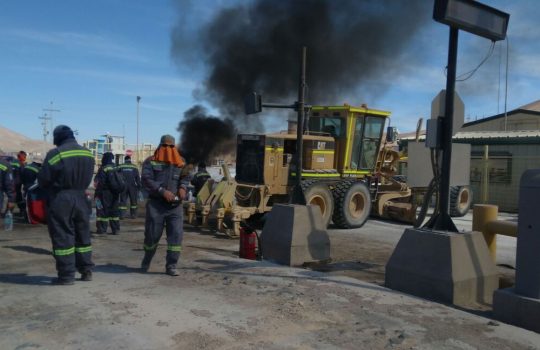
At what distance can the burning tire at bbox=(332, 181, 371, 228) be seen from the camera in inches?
448

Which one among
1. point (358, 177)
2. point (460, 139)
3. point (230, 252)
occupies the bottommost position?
point (230, 252)

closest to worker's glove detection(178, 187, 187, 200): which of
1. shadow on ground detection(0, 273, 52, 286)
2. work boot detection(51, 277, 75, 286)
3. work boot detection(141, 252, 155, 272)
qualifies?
work boot detection(141, 252, 155, 272)

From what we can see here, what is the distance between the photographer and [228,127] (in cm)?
1755

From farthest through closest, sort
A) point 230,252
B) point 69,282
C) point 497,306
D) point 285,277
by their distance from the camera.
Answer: point 230,252, point 285,277, point 69,282, point 497,306

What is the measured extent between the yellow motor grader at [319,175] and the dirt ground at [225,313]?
4095mm

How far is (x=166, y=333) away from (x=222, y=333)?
1.37 feet

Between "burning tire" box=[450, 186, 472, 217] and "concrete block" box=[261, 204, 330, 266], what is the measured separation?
8326 mm

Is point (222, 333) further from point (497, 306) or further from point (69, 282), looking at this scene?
point (497, 306)

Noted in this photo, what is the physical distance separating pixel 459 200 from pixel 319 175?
5.39 m

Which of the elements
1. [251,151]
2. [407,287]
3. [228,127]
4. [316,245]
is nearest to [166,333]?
[407,287]

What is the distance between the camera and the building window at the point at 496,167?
56.9 feet

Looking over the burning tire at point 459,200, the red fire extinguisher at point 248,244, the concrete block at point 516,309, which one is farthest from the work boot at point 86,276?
the burning tire at point 459,200

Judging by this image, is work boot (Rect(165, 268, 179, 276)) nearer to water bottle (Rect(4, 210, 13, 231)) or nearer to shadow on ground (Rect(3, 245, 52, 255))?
shadow on ground (Rect(3, 245, 52, 255))

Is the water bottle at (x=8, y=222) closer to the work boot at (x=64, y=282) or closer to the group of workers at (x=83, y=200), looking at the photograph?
the group of workers at (x=83, y=200)
